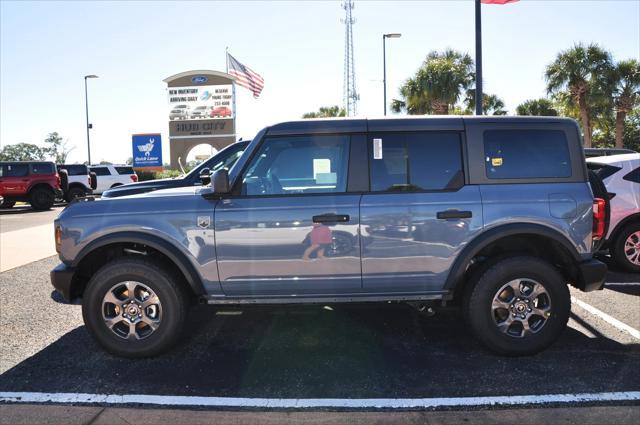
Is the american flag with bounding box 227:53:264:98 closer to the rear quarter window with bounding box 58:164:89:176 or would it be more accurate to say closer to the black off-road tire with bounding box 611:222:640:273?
the rear quarter window with bounding box 58:164:89:176

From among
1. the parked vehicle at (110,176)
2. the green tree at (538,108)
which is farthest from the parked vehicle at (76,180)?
the green tree at (538,108)

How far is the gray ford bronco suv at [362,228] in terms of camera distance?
157 inches

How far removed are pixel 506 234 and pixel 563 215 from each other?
484mm

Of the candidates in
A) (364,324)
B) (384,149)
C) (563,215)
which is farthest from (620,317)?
(384,149)

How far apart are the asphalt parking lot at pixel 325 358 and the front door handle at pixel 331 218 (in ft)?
3.69

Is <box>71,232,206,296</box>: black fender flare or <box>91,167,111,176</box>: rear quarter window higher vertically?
<box>91,167,111,176</box>: rear quarter window

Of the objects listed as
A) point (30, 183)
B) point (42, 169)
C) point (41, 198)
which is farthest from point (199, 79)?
point (41, 198)

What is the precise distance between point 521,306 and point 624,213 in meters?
3.81

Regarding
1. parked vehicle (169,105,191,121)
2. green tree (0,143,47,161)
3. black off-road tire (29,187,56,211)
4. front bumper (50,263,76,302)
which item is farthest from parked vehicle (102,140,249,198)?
green tree (0,143,47,161)

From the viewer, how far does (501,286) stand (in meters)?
4.09

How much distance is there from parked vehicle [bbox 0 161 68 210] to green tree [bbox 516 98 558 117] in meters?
32.2

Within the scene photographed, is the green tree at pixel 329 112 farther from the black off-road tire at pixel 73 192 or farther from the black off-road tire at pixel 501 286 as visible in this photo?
the black off-road tire at pixel 501 286

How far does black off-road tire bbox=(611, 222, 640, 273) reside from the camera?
6.94 m

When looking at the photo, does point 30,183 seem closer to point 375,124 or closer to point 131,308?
point 131,308
